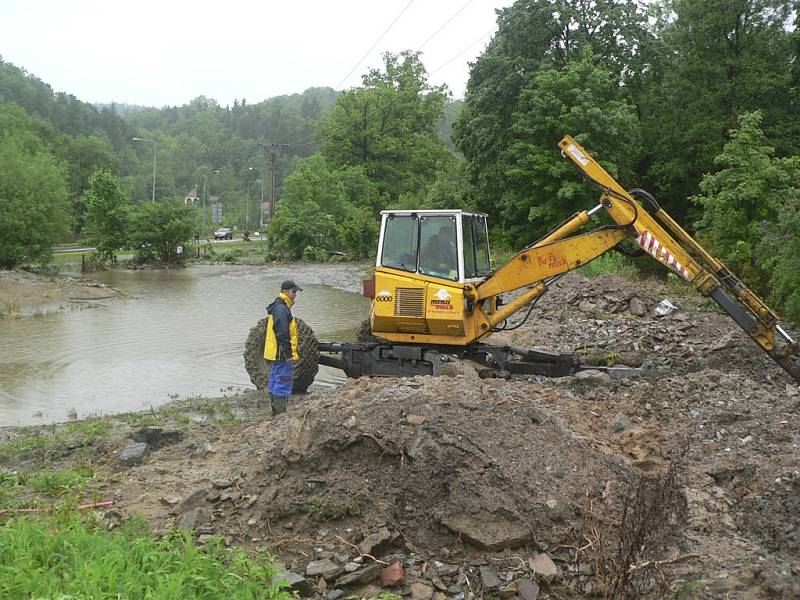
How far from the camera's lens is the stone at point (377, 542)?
16.8 ft

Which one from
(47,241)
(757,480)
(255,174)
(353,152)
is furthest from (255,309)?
(255,174)

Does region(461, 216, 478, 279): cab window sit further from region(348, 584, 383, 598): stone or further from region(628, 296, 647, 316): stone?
region(348, 584, 383, 598): stone

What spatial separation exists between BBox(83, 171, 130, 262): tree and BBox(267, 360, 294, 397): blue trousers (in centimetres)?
3498

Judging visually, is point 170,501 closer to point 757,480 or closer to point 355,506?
point 355,506

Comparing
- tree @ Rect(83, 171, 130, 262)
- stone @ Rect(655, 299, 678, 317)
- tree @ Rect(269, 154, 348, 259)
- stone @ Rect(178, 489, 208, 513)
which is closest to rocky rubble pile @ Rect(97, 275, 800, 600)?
stone @ Rect(178, 489, 208, 513)

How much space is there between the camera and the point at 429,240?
1021cm

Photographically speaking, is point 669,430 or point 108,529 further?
point 669,430

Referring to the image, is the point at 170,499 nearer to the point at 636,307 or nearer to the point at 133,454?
the point at 133,454

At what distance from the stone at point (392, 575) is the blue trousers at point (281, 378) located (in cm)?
452

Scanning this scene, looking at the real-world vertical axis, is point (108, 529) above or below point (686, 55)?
below

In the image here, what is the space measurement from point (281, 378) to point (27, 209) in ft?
83.7

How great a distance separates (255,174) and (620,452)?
128717 millimetres

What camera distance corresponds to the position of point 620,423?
776 centimetres

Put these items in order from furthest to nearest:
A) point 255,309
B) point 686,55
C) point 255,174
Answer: point 255,174, point 686,55, point 255,309
